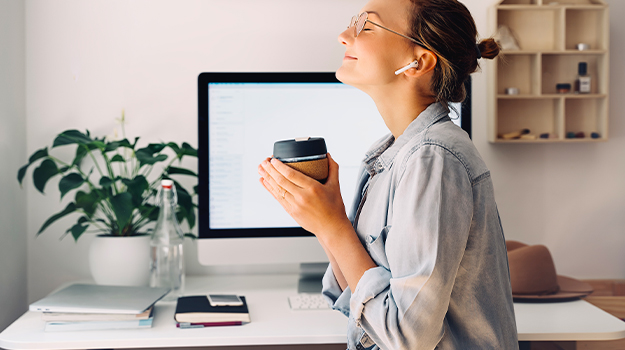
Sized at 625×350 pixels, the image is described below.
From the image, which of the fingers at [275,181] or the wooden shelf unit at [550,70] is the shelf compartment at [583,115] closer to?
the wooden shelf unit at [550,70]

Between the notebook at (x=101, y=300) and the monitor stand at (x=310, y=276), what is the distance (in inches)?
13.9

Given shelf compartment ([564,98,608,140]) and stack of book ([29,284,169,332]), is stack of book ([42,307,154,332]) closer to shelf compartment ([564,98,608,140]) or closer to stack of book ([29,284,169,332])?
stack of book ([29,284,169,332])

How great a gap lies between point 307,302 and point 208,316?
23 centimetres

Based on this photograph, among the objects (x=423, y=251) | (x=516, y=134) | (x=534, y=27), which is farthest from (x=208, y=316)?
(x=534, y=27)

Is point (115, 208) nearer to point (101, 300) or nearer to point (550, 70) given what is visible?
point (101, 300)

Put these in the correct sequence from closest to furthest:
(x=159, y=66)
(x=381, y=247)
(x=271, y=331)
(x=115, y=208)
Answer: (x=381, y=247)
(x=271, y=331)
(x=115, y=208)
(x=159, y=66)

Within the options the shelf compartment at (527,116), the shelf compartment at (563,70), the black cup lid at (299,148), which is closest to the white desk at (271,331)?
the black cup lid at (299,148)

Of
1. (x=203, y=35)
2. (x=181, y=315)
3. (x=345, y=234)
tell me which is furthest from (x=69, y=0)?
(x=345, y=234)

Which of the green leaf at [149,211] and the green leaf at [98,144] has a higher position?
the green leaf at [98,144]

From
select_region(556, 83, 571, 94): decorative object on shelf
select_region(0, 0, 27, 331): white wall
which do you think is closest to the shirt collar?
select_region(556, 83, 571, 94): decorative object on shelf

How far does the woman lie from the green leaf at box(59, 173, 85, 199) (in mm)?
703

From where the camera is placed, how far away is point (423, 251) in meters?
0.61

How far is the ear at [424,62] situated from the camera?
0.74 meters

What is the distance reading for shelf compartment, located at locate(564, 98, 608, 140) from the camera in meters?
1.51
